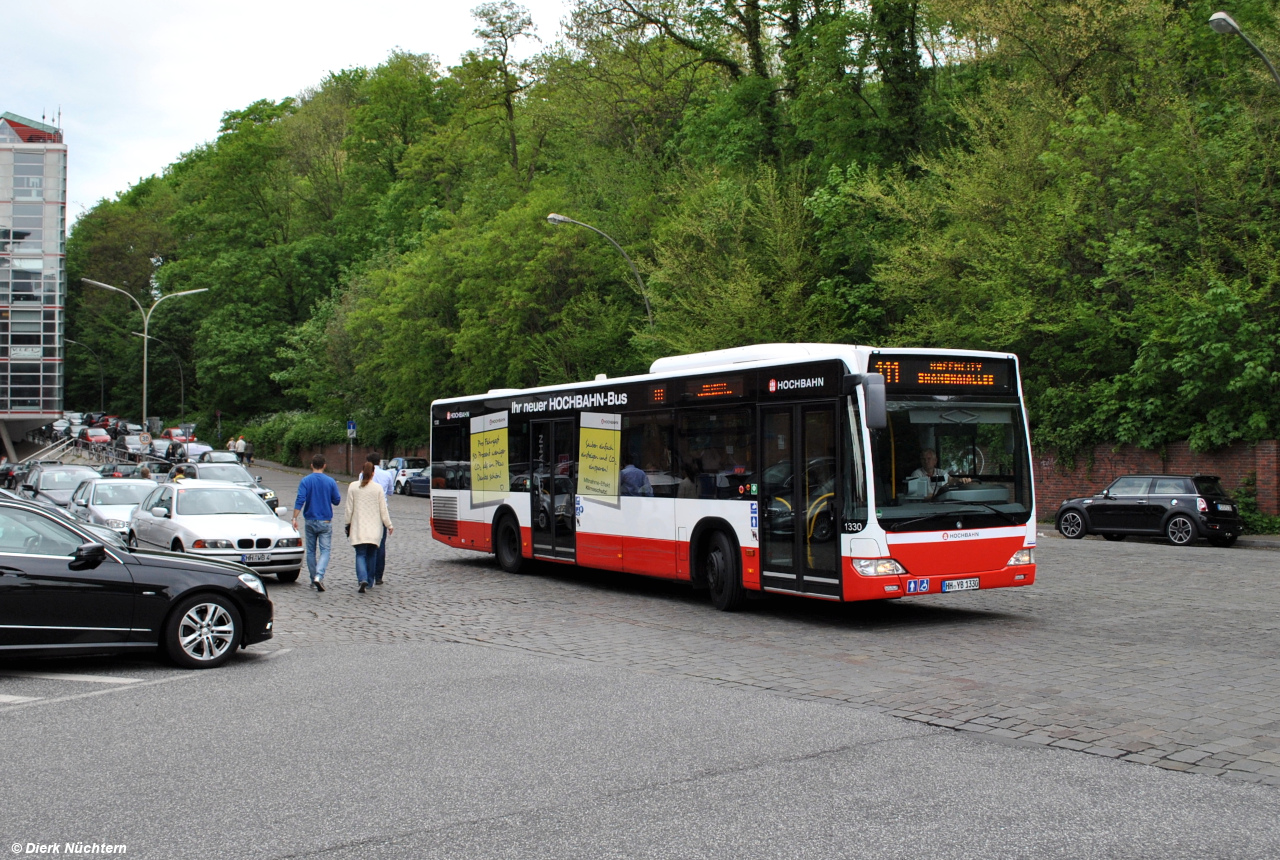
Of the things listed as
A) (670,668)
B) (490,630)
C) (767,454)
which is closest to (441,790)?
(670,668)

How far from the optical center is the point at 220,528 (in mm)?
15742

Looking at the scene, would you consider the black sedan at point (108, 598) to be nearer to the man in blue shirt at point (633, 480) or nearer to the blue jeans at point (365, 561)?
the blue jeans at point (365, 561)

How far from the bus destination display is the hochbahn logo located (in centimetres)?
56

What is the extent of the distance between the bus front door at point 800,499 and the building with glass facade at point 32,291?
6586cm

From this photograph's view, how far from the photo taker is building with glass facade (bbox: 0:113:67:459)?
66.9 m

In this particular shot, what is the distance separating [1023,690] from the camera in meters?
8.33

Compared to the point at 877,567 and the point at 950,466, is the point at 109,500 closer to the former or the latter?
the point at 877,567

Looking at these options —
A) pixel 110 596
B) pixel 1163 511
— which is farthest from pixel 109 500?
pixel 1163 511

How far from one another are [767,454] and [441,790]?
7.37 m

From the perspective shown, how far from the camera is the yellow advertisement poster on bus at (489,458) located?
1812 cm

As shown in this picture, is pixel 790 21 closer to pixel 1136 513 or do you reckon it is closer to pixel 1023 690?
pixel 1136 513

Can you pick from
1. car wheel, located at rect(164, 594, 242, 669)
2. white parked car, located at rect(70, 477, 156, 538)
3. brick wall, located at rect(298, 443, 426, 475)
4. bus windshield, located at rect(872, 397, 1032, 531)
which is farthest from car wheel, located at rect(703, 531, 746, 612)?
brick wall, located at rect(298, 443, 426, 475)

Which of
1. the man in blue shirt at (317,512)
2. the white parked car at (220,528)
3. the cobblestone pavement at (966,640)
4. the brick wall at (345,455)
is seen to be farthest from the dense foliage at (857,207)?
the man in blue shirt at (317,512)

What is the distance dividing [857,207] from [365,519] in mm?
20230
